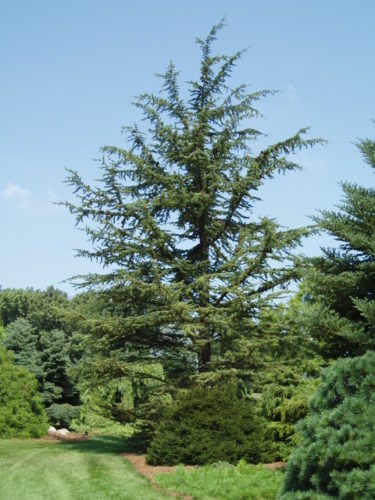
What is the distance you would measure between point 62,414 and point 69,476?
52.0 feet

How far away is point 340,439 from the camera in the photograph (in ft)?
18.7

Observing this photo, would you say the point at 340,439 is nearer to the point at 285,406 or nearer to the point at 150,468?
the point at 150,468

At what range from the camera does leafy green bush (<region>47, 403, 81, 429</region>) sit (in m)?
25.4

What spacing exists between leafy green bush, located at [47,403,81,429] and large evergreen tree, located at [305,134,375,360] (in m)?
18.0

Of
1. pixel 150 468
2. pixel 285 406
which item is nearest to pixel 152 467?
pixel 150 468

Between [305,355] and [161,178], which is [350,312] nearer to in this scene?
[305,355]

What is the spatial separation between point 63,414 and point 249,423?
50.8ft

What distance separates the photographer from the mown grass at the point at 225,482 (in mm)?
8594

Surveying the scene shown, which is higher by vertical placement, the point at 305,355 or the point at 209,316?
the point at 209,316

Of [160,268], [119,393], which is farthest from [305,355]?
[119,393]

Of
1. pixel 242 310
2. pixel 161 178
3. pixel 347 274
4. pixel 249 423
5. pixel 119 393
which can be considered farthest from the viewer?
pixel 119 393

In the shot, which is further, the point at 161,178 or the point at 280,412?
the point at 161,178

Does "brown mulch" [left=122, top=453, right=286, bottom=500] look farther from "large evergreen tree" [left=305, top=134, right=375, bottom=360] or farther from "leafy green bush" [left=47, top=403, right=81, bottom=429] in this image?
"leafy green bush" [left=47, top=403, right=81, bottom=429]

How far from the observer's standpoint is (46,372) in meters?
26.7
